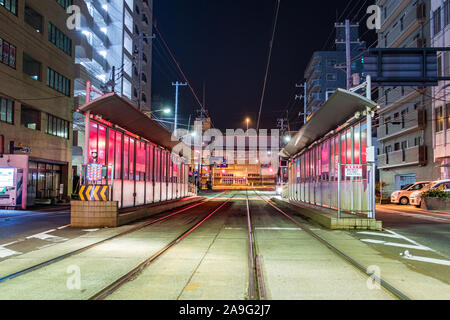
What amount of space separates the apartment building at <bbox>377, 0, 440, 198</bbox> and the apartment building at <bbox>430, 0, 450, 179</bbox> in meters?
1.32

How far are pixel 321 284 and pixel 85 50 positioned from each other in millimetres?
38486

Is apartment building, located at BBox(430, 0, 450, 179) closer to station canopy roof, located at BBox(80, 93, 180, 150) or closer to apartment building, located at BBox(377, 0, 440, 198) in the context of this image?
apartment building, located at BBox(377, 0, 440, 198)

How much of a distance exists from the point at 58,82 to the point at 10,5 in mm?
7314

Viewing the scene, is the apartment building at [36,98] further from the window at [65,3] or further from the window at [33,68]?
the window at [65,3]

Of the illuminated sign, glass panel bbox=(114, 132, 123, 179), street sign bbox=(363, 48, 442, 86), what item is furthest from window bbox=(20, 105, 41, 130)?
street sign bbox=(363, 48, 442, 86)

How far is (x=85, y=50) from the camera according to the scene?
3778 centimetres

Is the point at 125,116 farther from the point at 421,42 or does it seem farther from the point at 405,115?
the point at 405,115

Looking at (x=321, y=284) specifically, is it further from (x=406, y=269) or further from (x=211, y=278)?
(x=406, y=269)

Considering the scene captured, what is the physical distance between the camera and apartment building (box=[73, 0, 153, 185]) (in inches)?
1459

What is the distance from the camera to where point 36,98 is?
90.3 ft

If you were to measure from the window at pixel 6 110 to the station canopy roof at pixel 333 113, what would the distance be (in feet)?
63.7

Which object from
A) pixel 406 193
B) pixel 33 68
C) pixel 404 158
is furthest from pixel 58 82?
pixel 404 158

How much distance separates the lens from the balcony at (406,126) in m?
30.9
